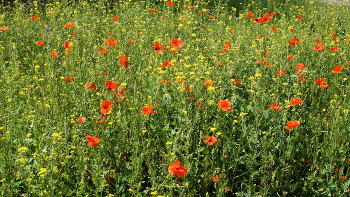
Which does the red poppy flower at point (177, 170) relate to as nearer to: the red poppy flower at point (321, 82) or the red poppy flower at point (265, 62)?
the red poppy flower at point (321, 82)

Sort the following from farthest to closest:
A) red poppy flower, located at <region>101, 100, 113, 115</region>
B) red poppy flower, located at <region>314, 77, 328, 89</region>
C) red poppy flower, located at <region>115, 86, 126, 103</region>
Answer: red poppy flower, located at <region>314, 77, 328, 89</region>
red poppy flower, located at <region>115, 86, 126, 103</region>
red poppy flower, located at <region>101, 100, 113, 115</region>

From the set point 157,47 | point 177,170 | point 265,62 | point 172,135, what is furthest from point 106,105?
point 265,62

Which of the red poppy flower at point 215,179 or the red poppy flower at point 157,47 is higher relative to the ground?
the red poppy flower at point 157,47

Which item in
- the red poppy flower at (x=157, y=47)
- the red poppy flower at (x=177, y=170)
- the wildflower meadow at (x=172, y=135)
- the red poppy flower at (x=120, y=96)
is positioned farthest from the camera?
the red poppy flower at (x=157, y=47)

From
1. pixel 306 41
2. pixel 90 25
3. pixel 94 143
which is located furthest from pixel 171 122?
pixel 90 25

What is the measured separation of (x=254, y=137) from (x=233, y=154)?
0.62 ft

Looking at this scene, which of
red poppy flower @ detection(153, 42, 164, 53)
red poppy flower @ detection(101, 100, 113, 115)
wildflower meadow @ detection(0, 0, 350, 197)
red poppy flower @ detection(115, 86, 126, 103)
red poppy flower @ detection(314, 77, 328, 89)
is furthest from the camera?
red poppy flower @ detection(153, 42, 164, 53)

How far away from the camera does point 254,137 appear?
2381 mm

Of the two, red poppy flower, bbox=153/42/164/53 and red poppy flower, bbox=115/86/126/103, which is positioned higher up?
red poppy flower, bbox=153/42/164/53

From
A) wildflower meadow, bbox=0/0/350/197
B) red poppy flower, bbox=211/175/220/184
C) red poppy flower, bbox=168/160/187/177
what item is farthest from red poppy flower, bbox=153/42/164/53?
red poppy flower, bbox=168/160/187/177

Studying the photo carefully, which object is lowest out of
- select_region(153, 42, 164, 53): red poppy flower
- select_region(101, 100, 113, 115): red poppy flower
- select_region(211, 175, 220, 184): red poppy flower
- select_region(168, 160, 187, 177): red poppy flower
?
select_region(211, 175, 220, 184): red poppy flower

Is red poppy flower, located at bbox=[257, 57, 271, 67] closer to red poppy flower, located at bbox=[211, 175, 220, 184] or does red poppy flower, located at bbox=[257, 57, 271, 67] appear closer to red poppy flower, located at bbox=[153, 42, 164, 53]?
red poppy flower, located at bbox=[153, 42, 164, 53]

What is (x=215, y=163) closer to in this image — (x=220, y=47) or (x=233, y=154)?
(x=233, y=154)

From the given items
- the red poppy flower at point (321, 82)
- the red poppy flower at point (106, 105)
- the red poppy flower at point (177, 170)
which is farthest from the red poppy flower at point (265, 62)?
the red poppy flower at point (177, 170)
